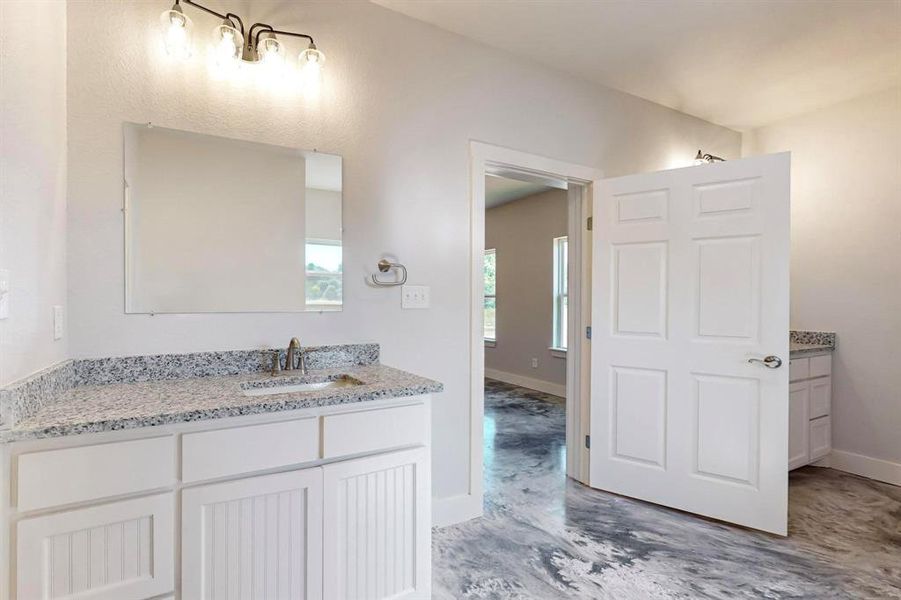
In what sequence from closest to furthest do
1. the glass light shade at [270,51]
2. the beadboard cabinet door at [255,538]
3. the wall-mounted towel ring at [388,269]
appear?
the beadboard cabinet door at [255,538] < the glass light shade at [270,51] < the wall-mounted towel ring at [388,269]

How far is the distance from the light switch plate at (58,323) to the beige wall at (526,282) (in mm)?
5209

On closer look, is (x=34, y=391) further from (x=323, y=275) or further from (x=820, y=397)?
(x=820, y=397)

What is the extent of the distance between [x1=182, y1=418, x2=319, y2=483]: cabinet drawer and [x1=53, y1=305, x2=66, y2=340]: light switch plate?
25.9 inches

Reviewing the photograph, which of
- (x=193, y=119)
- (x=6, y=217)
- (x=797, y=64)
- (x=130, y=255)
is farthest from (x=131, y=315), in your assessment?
(x=797, y=64)

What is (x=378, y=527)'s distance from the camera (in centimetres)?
162

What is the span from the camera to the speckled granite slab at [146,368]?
1.23 metres

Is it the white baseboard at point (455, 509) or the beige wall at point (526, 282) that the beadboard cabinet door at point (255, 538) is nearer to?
the white baseboard at point (455, 509)

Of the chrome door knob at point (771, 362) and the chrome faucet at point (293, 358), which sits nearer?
the chrome faucet at point (293, 358)

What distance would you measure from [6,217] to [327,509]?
4.06 feet

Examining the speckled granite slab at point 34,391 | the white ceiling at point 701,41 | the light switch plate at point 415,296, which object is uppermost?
the white ceiling at point 701,41

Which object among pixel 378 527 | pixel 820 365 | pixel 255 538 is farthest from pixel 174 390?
pixel 820 365

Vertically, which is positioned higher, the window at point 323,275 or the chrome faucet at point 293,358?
the window at point 323,275

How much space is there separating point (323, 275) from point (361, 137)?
0.70 m

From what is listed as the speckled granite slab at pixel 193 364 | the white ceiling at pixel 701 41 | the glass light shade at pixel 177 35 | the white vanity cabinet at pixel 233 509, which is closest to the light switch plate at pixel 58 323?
the speckled granite slab at pixel 193 364
